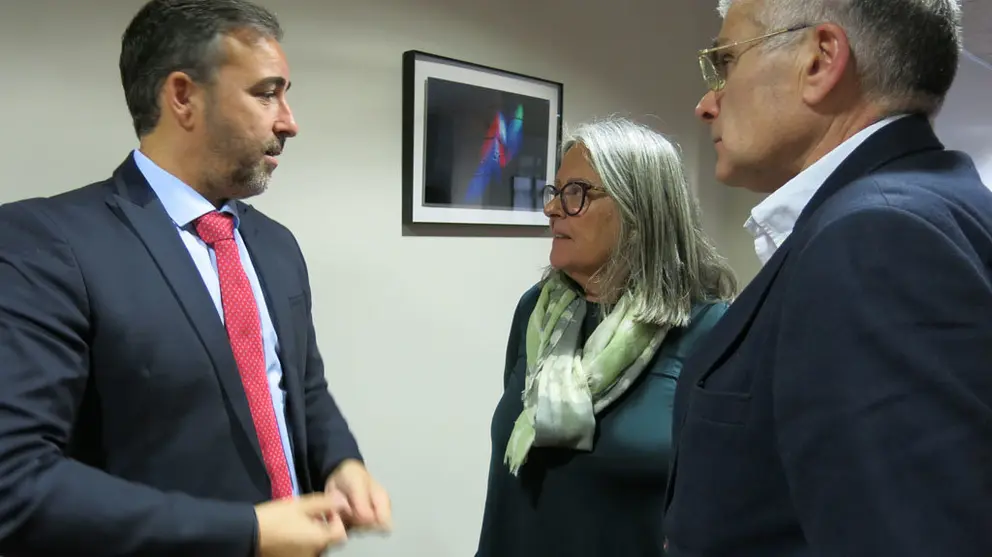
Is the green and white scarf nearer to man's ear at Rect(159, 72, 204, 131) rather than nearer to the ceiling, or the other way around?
man's ear at Rect(159, 72, 204, 131)

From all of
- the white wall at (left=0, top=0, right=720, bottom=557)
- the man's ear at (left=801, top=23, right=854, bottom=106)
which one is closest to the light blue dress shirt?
the white wall at (left=0, top=0, right=720, bottom=557)

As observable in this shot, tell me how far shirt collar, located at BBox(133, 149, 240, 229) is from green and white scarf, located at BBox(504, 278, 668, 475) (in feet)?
2.46

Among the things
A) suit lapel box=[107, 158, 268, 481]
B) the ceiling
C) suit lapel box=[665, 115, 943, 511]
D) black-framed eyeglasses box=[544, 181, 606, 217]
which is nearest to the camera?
suit lapel box=[665, 115, 943, 511]

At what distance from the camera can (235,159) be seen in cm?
114

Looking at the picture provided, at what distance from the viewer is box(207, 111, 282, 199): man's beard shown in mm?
1120

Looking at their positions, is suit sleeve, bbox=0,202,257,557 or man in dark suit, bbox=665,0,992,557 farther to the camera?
suit sleeve, bbox=0,202,257,557

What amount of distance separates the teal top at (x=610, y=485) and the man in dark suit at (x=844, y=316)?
446mm

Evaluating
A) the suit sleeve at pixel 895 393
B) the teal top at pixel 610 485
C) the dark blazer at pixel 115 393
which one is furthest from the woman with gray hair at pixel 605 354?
the suit sleeve at pixel 895 393

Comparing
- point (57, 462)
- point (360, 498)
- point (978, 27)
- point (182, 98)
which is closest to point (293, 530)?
point (360, 498)

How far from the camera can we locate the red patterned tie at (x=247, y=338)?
1076 mm

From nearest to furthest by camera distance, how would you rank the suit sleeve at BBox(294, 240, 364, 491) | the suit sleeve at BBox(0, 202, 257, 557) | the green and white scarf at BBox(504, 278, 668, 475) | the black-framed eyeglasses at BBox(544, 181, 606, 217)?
1. the suit sleeve at BBox(0, 202, 257, 557)
2. the suit sleeve at BBox(294, 240, 364, 491)
3. the green and white scarf at BBox(504, 278, 668, 475)
4. the black-framed eyeglasses at BBox(544, 181, 606, 217)

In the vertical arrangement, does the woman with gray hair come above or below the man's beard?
below

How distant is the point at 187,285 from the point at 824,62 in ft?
3.04

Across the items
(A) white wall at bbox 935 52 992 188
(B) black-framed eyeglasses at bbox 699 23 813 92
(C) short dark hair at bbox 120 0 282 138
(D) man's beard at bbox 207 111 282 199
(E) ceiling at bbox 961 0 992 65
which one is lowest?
(D) man's beard at bbox 207 111 282 199
